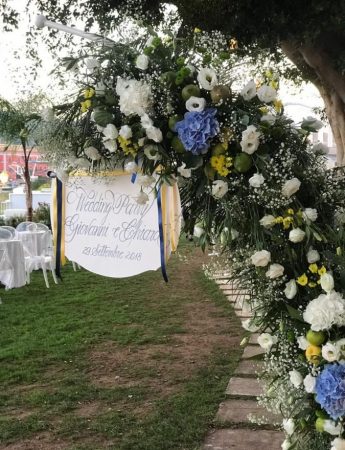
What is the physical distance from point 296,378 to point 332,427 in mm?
189

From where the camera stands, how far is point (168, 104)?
1867 millimetres

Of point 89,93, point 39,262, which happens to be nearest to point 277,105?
point 89,93

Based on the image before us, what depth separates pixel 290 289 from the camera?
→ 6.12 feet

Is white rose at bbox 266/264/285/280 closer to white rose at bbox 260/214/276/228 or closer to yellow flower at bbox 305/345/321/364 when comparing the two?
white rose at bbox 260/214/276/228

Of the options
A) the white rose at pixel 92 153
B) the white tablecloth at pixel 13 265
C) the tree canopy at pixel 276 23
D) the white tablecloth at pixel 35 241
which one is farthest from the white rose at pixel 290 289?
the white tablecloth at pixel 35 241

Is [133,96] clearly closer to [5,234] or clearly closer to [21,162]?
[5,234]

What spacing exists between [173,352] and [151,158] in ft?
12.2

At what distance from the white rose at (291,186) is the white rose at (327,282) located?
0.29m

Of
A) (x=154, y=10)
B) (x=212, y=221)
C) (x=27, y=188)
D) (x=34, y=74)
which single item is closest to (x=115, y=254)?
(x=212, y=221)

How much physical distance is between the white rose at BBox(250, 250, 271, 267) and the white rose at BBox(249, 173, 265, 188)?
220 millimetres

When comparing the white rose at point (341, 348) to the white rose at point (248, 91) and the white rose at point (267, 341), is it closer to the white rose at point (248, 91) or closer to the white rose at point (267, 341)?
the white rose at point (267, 341)

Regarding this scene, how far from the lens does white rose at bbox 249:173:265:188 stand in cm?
179

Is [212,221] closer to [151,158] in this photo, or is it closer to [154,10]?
[151,158]

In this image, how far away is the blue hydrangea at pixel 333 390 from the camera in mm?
1696
